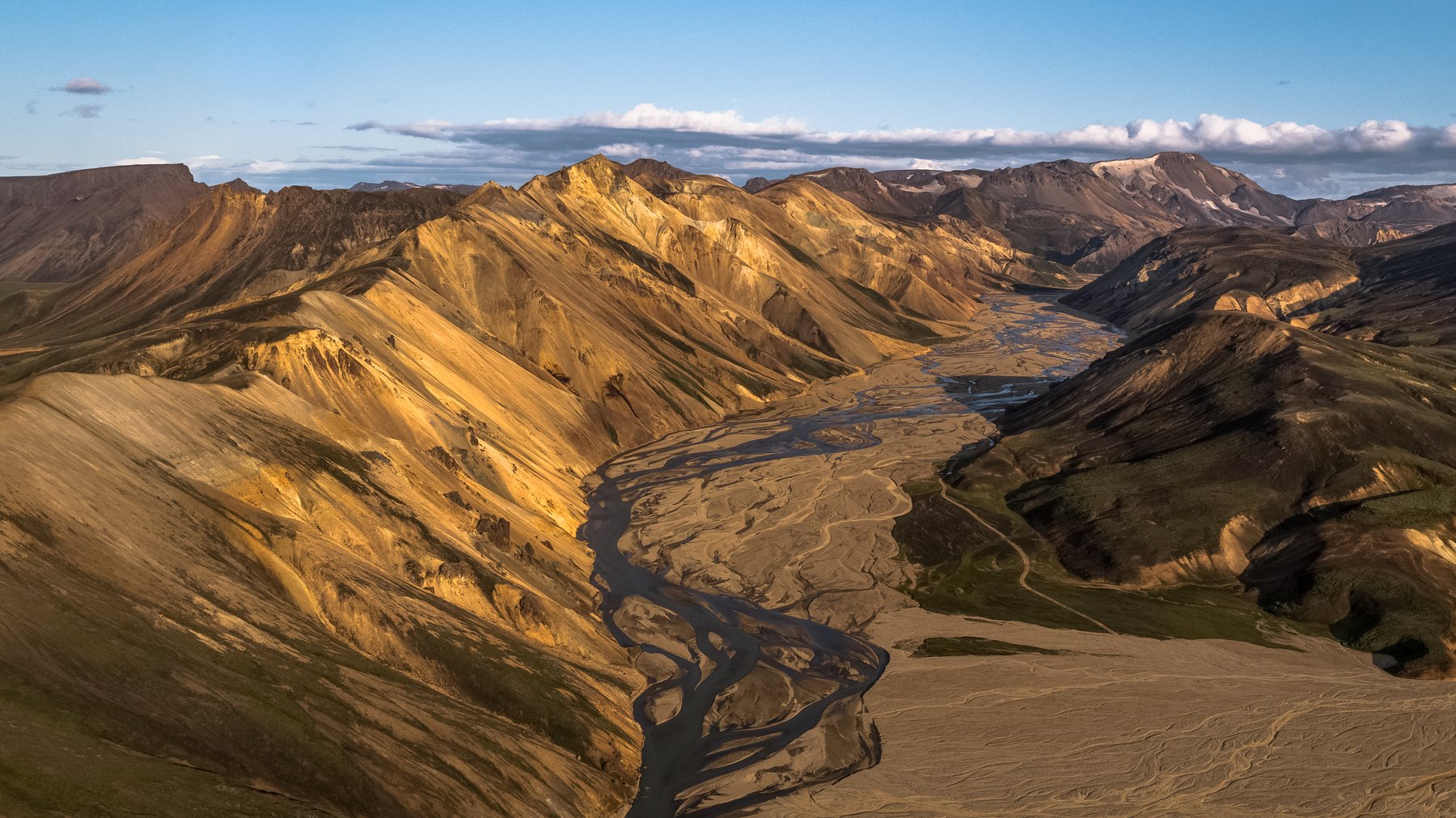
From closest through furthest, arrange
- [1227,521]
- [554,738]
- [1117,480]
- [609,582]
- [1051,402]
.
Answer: [554,738], [609,582], [1227,521], [1117,480], [1051,402]

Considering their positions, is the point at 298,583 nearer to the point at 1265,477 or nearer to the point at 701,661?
the point at 701,661

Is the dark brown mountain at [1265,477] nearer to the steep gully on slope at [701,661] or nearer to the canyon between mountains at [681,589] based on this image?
the canyon between mountains at [681,589]

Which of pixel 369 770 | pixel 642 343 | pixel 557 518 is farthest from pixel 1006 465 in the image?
pixel 369 770

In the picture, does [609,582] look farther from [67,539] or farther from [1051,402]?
[1051,402]

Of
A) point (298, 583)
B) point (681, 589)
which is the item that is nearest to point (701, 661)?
point (681, 589)

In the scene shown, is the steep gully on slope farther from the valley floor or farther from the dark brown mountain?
the dark brown mountain

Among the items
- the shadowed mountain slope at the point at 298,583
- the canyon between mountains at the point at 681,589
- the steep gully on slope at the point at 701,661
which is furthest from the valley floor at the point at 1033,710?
the shadowed mountain slope at the point at 298,583

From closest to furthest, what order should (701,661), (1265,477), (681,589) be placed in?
(701,661) → (681,589) → (1265,477)
